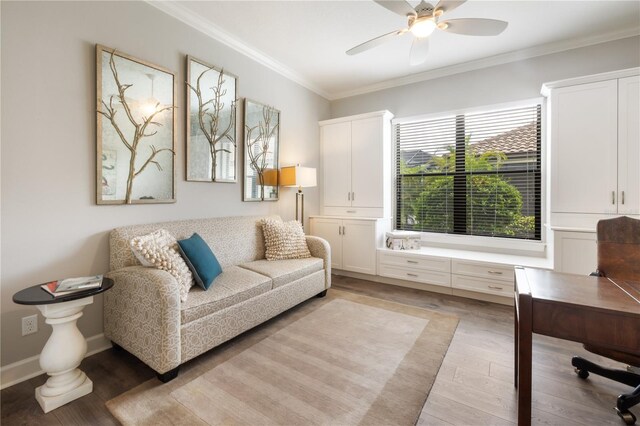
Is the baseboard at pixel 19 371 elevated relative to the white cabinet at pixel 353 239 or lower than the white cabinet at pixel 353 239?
lower

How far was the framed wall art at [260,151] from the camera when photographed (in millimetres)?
3258

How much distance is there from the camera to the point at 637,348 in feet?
3.46

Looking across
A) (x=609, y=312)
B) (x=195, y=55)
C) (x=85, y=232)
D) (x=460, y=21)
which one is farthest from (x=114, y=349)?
(x=460, y=21)

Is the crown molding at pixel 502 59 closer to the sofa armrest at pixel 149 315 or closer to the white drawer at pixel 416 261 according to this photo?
the white drawer at pixel 416 261

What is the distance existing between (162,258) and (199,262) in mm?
271

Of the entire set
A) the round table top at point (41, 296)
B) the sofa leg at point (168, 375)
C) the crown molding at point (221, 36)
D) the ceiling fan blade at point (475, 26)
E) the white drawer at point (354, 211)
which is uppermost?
the crown molding at point (221, 36)

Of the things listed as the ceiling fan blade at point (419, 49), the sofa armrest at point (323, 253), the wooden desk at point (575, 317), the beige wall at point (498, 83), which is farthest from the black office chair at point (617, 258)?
the beige wall at point (498, 83)

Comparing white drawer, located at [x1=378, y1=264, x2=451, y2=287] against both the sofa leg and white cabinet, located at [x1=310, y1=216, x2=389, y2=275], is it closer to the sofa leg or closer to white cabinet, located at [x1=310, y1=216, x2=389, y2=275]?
white cabinet, located at [x1=310, y1=216, x2=389, y2=275]

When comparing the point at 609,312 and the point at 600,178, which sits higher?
the point at 600,178

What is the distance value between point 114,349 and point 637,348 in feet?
9.91

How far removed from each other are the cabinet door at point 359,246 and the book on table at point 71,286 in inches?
111

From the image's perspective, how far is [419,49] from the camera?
7.73 feet

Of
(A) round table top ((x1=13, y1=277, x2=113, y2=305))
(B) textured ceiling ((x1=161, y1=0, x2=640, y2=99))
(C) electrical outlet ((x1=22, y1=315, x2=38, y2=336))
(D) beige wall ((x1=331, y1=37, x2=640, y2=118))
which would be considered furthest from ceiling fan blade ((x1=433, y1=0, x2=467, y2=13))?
(C) electrical outlet ((x1=22, y1=315, x2=38, y2=336))

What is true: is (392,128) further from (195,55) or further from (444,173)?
(195,55)
